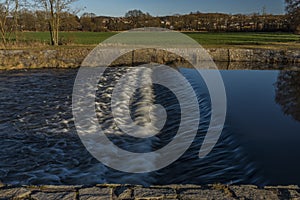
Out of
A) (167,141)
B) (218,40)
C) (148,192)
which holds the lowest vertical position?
(167,141)

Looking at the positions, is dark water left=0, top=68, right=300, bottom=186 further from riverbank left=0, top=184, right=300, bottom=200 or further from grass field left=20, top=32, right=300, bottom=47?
grass field left=20, top=32, right=300, bottom=47

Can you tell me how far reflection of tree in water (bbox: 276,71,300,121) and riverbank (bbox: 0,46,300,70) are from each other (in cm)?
309

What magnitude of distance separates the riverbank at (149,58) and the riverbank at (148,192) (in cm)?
1380

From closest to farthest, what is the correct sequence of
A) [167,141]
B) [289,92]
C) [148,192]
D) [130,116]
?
[148,192] → [167,141] → [130,116] → [289,92]

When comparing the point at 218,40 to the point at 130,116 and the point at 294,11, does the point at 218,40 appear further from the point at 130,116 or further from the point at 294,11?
the point at 130,116

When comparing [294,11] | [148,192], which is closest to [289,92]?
[148,192]

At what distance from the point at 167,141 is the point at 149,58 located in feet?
40.2

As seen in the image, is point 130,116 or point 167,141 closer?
point 167,141

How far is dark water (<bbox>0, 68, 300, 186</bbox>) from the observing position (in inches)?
177

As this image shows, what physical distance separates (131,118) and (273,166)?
3.85m

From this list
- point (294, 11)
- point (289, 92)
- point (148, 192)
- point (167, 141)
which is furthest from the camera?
point (294, 11)

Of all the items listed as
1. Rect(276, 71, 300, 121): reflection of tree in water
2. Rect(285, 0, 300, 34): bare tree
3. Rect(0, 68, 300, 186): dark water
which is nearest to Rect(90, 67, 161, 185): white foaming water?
Rect(0, 68, 300, 186): dark water

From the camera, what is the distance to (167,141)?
6047 millimetres

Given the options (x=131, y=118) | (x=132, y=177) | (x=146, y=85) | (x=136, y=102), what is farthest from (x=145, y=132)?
(x=146, y=85)
